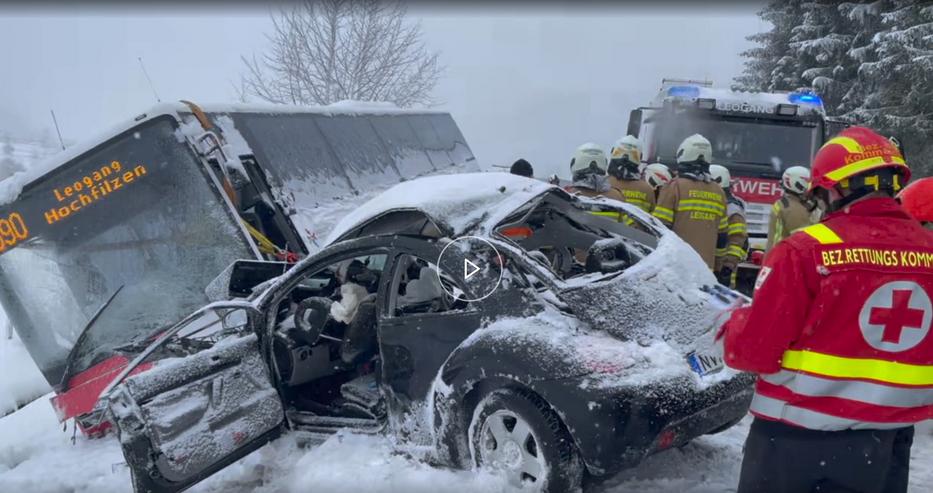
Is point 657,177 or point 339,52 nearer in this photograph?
point 657,177

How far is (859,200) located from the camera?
2.41m

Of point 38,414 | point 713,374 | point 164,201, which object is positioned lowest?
point 713,374

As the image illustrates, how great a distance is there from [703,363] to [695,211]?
9.73 feet

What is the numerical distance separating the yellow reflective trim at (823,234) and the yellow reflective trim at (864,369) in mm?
366

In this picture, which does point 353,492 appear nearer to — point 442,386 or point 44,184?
point 442,386

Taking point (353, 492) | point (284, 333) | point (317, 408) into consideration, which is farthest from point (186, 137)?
point (353, 492)

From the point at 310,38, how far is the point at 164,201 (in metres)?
14.7

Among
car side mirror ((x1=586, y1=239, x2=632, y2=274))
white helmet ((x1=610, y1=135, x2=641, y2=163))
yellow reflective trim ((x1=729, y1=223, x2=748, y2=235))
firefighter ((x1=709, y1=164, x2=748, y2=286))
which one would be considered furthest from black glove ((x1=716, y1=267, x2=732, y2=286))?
car side mirror ((x1=586, y1=239, x2=632, y2=274))

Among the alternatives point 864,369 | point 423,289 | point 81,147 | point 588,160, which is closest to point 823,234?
point 864,369

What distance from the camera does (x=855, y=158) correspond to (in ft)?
7.95

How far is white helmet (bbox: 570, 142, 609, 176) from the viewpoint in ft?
22.7

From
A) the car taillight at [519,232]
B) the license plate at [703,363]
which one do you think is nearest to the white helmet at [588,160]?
the car taillight at [519,232]

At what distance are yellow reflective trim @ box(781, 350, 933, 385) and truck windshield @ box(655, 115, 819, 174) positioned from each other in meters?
7.50

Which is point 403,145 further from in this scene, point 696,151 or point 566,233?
point 566,233
